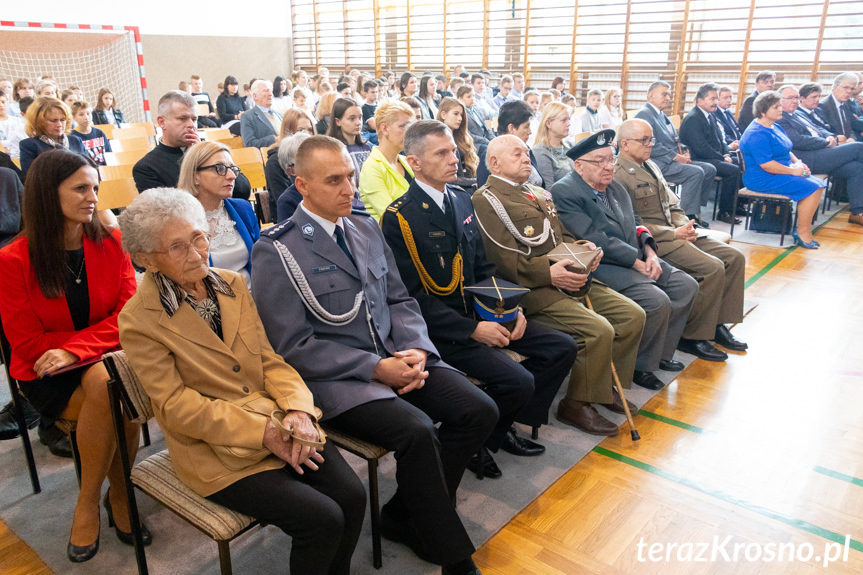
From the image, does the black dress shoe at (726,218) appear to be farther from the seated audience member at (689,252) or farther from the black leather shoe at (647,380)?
the black leather shoe at (647,380)

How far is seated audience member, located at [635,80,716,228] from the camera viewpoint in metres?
6.23

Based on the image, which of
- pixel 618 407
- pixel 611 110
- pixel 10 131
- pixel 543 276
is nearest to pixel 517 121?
pixel 543 276

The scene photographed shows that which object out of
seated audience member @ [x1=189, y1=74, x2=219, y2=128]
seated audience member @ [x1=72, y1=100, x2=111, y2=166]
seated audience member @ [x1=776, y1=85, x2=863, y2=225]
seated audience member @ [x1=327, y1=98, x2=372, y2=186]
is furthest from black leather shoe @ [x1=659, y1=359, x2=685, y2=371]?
seated audience member @ [x1=189, y1=74, x2=219, y2=128]

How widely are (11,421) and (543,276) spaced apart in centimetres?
248

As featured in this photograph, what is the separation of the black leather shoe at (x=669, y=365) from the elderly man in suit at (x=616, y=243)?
0.31 ft

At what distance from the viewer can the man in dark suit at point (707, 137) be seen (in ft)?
21.7

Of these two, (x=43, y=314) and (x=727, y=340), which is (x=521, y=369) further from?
(x=727, y=340)

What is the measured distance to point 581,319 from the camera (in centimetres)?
288

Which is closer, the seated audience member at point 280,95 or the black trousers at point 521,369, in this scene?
the black trousers at point 521,369

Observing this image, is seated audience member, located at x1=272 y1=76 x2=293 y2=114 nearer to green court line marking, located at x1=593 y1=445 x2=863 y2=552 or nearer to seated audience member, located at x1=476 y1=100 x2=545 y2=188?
Answer: seated audience member, located at x1=476 y1=100 x2=545 y2=188

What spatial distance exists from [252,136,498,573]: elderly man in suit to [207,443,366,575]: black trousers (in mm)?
234

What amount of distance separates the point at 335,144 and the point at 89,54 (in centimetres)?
1091

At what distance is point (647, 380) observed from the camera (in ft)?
10.9

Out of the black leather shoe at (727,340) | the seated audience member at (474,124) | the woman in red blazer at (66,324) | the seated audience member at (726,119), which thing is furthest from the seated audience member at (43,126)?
the seated audience member at (726,119)
